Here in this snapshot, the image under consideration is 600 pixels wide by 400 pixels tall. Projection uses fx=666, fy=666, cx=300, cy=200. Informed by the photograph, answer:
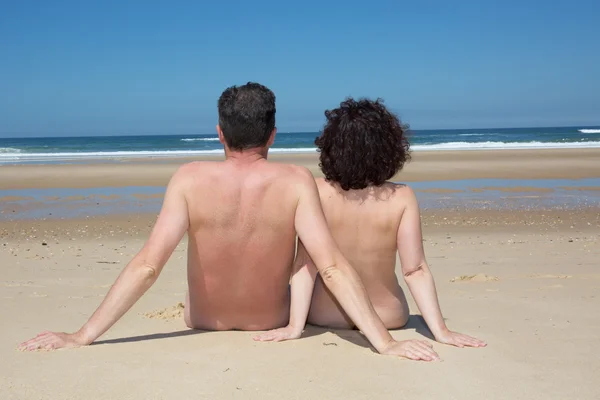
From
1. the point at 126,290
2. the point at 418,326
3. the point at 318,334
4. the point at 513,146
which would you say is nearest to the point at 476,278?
the point at 418,326

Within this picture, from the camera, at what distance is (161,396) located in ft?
8.84

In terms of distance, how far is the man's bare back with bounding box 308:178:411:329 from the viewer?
376cm

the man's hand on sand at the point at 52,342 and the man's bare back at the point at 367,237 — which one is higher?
the man's bare back at the point at 367,237

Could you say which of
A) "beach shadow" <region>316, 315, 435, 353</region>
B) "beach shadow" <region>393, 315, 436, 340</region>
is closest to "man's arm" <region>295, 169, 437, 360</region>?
"beach shadow" <region>316, 315, 435, 353</region>

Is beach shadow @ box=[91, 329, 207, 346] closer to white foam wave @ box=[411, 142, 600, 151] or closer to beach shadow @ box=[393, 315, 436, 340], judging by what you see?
beach shadow @ box=[393, 315, 436, 340]

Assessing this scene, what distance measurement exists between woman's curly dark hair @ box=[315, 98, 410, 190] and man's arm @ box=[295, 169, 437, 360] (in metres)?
0.25

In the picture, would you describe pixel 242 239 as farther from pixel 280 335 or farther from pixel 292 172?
A: pixel 280 335

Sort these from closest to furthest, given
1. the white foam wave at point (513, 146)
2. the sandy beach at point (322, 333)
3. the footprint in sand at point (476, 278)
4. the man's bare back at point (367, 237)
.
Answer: the sandy beach at point (322, 333) → the man's bare back at point (367, 237) → the footprint in sand at point (476, 278) → the white foam wave at point (513, 146)

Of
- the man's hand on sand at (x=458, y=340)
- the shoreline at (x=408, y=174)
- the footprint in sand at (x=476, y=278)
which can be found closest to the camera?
the man's hand on sand at (x=458, y=340)

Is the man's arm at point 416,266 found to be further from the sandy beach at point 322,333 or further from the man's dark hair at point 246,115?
the man's dark hair at point 246,115

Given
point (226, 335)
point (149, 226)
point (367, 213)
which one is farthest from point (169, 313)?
point (149, 226)

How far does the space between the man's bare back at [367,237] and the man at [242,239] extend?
30 centimetres

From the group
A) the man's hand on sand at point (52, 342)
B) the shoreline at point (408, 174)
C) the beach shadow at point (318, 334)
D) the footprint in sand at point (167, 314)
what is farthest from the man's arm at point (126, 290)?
the shoreline at point (408, 174)

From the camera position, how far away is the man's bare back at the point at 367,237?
376 cm
